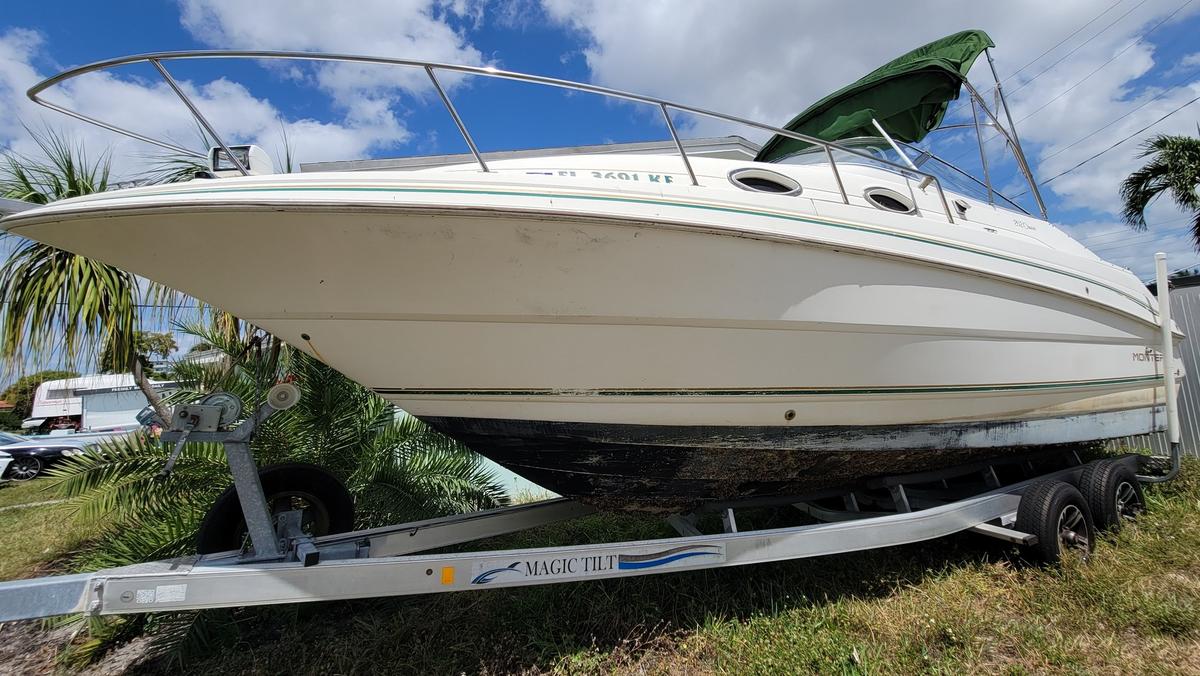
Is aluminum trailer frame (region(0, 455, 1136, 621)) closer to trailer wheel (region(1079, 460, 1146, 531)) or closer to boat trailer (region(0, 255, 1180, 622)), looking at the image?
boat trailer (region(0, 255, 1180, 622))

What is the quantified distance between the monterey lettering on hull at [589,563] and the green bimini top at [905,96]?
2722 mm

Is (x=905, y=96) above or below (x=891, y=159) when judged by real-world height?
above

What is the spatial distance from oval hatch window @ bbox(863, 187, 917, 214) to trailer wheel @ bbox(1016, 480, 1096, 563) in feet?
5.62

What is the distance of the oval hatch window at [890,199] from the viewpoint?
10.0 ft

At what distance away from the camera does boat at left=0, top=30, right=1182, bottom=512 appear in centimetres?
209

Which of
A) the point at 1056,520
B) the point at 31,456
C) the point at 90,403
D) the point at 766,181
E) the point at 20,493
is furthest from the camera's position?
the point at 90,403

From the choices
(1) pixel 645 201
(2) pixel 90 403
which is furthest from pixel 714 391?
(2) pixel 90 403

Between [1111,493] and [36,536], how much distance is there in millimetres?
8813

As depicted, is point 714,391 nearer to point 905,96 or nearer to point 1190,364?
point 905,96

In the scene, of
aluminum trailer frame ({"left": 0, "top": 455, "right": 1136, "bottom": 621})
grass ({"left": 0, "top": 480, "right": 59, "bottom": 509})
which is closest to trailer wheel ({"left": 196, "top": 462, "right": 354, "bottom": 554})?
aluminum trailer frame ({"left": 0, "top": 455, "right": 1136, "bottom": 621})

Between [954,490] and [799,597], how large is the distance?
5.20ft

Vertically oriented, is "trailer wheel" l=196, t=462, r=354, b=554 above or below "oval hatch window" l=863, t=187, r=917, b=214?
below

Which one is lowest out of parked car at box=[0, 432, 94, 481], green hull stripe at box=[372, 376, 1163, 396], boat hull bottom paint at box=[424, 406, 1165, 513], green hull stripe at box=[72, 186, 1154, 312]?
boat hull bottom paint at box=[424, 406, 1165, 513]

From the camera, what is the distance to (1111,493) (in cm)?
350
